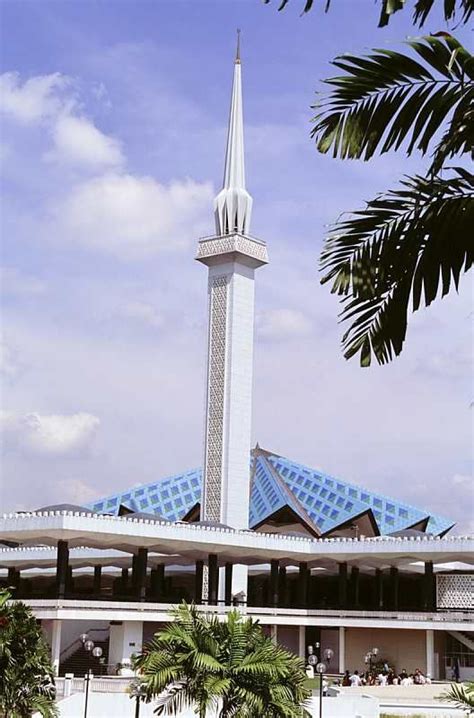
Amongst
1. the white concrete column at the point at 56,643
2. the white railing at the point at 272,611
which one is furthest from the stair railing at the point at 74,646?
the white concrete column at the point at 56,643

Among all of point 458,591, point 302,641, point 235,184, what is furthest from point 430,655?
point 235,184

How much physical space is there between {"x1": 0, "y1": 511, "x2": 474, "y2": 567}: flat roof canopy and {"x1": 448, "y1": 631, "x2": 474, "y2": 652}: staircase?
3.08 meters

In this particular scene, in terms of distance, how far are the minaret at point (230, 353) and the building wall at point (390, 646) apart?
7.40 meters

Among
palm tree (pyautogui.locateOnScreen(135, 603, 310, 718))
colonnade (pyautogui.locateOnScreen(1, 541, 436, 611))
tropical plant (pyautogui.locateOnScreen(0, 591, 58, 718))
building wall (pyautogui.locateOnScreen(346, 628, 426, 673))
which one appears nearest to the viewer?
palm tree (pyautogui.locateOnScreen(135, 603, 310, 718))

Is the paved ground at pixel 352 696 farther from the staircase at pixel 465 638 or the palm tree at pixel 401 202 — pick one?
the palm tree at pixel 401 202

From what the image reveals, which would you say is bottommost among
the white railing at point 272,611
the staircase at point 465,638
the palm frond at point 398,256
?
the staircase at point 465,638

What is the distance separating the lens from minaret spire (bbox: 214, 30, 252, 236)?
53.4m

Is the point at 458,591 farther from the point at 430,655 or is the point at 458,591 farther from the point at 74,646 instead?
the point at 74,646

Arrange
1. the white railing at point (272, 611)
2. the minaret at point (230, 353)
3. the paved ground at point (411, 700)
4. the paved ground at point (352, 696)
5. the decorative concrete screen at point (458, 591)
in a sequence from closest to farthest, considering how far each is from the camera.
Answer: the paved ground at point (352, 696) < the paved ground at point (411, 700) < the white railing at point (272, 611) < the decorative concrete screen at point (458, 591) < the minaret at point (230, 353)

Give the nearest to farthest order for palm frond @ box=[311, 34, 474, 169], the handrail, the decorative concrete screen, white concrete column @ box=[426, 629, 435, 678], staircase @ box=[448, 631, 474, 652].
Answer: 1. palm frond @ box=[311, 34, 474, 169]
2. staircase @ box=[448, 631, 474, 652]
3. white concrete column @ box=[426, 629, 435, 678]
4. the decorative concrete screen
5. the handrail

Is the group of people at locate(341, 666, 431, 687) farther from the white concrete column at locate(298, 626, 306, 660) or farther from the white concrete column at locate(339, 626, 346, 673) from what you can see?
the white concrete column at locate(298, 626, 306, 660)

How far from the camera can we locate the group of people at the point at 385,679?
41.2 m

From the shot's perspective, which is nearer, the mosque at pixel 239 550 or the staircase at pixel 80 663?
the mosque at pixel 239 550

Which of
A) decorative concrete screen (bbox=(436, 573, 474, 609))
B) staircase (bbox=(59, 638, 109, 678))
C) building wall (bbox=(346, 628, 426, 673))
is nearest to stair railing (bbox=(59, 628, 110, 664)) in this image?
staircase (bbox=(59, 638, 109, 678))
